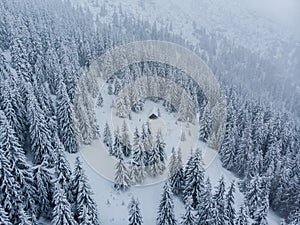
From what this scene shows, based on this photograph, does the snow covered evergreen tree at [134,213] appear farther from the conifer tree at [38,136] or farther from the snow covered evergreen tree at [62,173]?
the conifer tree at [38,136]

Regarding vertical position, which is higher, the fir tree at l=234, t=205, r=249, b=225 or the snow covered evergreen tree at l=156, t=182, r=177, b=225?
the fir tree at l=234, t=205, r=249, b=225

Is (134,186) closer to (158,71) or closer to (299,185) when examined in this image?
(299,185)

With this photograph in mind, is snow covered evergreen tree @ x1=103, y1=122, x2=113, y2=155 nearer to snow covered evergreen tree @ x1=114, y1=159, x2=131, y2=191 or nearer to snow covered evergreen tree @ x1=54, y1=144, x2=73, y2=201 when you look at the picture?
snow covered evergreen tree @ x1=114, y1=159, x2=131, y2=191

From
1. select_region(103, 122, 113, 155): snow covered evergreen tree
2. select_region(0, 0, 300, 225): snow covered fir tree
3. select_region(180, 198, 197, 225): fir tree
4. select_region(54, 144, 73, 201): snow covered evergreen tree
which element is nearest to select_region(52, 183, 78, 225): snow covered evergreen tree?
select_region(0, 0, 300, 225): snow covered fir tree

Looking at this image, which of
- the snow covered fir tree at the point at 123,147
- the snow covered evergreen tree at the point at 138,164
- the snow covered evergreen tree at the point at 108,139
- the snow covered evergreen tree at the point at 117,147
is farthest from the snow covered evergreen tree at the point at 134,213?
the snow covered evergreen tree at the point at 108,139

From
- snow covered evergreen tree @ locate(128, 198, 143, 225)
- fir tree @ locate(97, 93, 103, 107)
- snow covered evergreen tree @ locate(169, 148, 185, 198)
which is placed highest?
snow covered evergreen tree @ locate(128, 198, 143, 225)

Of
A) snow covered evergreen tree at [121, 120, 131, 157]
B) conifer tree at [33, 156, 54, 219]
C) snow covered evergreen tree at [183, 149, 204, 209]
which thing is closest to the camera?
conifer tree at [33, 156, 54, 219]

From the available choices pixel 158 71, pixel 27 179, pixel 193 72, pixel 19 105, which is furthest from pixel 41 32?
pixel 27 179
